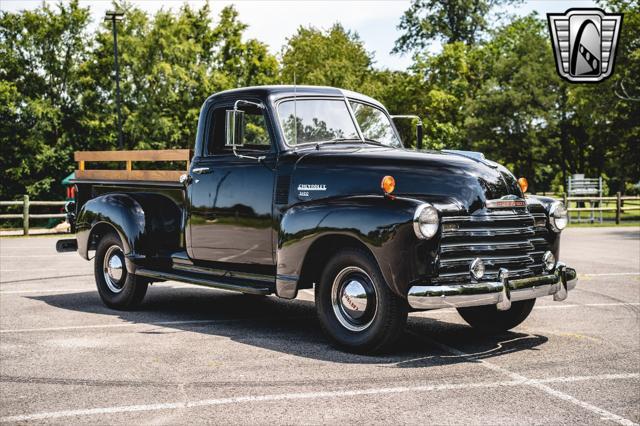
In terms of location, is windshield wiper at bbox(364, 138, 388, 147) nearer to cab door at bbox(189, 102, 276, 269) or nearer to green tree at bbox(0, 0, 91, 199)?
cab door at bbox(189, 102, 276, 269)

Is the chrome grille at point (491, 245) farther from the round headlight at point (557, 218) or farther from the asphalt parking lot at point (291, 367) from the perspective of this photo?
the asphalt parking lot at point (291, 367)

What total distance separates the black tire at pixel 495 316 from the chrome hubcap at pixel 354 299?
1534mm

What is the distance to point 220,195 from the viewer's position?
812 cm

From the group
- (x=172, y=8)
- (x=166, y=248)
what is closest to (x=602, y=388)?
(x=166, y=248)

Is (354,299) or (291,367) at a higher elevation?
(354,299)

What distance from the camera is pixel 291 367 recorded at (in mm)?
6188

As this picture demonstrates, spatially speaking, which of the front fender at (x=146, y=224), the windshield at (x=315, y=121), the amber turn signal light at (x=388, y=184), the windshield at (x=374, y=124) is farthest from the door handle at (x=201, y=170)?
the amber turn signal light at (x=388, y=184)

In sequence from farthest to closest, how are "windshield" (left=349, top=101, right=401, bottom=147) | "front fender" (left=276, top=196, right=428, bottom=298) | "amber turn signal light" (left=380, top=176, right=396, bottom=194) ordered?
1. "windshield" (left=349, top=101, right=401, bottom=147)
2. "amber turn signal light" (left=380, top=176, right=396, bottom=194)
3. "front fender" (left=276, top=196, right=428, bottom=298)

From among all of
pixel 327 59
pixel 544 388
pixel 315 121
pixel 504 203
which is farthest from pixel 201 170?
pixel 327 59

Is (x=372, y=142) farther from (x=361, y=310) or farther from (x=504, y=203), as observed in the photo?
(x=361, y=310)

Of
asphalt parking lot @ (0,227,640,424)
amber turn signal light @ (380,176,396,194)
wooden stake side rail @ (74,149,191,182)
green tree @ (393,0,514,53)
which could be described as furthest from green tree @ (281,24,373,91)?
amber turn signal light @ (380,176,396,194)

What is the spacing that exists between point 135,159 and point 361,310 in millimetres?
4114

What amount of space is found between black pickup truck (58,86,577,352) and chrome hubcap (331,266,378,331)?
1 cm

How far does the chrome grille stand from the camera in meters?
6.36
